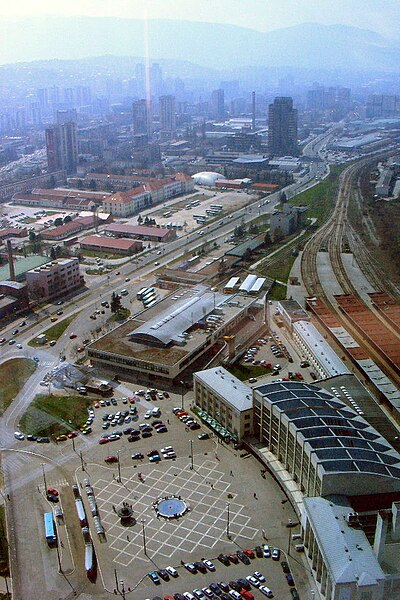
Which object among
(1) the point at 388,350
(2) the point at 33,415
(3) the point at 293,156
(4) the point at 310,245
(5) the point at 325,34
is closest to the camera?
(2) the point at 33,415

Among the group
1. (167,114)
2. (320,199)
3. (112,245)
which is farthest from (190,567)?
(167,114)

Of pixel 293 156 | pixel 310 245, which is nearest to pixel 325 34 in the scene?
pixel 293 156

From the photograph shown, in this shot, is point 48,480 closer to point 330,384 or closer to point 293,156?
point 330,384

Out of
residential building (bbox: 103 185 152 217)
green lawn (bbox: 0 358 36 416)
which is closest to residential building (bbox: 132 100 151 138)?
residential building (bbox: 103 185 152 217)

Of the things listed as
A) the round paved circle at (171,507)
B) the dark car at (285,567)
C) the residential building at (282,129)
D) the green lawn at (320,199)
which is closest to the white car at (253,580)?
the dark car at (285,567)

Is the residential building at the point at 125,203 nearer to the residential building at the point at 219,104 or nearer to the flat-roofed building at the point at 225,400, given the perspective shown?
the flat-roofed building at the point at 225,400

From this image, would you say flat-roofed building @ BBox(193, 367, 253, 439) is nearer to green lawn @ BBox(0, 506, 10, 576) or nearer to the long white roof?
the long white roof
